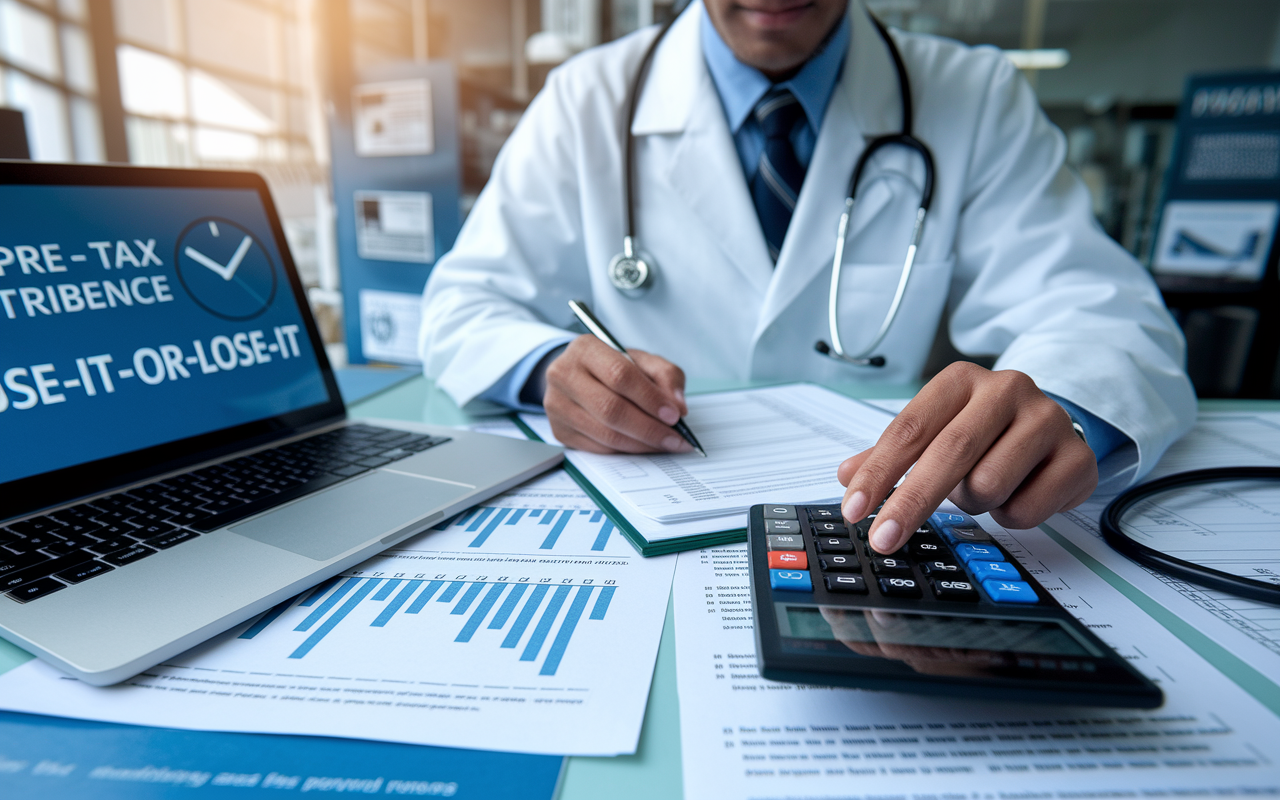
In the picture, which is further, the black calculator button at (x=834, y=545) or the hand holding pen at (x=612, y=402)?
the hand holding pen at (x=612, y=402)

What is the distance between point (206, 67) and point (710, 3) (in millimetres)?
Result: 3001

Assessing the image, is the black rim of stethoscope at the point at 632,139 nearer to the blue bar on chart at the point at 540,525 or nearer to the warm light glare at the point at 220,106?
the blue bar on chart at the point at 540,525

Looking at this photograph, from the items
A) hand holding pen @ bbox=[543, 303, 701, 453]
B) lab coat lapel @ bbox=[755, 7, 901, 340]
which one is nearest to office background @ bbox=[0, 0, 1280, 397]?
lab coat lapel @ bbox=[755, 7, 901, 340]

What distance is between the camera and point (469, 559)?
0.38 m

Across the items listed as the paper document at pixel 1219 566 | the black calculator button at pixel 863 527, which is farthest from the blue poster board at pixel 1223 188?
the black calculator button at pixel 863 527

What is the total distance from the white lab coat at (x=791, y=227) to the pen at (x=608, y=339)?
175 mm

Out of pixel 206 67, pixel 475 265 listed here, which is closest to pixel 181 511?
pixel 475 265

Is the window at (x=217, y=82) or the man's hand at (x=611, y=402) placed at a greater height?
the window at (x=217, y=82)

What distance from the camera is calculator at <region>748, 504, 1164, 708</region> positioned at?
0.23 meters

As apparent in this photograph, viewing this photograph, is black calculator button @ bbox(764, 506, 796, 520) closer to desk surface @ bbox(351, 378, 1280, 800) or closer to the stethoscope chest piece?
desk surface @ bbox(351, 378, 1280, 800)

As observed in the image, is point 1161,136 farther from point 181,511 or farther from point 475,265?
point 181,511

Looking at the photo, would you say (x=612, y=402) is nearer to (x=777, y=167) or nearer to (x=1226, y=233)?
(x=777, y=167)

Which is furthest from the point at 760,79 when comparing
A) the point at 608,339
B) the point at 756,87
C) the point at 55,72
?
the point at 55,72

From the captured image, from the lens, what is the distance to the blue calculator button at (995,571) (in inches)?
Result: 12.0
